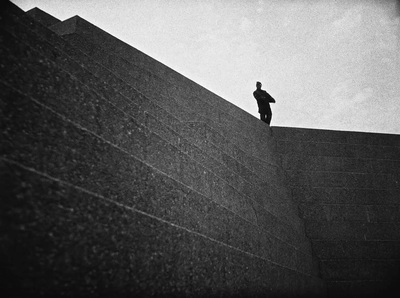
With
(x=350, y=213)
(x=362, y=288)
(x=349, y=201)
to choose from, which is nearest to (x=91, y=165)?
(x=362, y=288)

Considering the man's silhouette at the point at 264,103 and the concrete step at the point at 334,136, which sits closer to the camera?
the concrete step at the point at 334,136

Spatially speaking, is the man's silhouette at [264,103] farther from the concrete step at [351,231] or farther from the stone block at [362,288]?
the stone block at [362,288]

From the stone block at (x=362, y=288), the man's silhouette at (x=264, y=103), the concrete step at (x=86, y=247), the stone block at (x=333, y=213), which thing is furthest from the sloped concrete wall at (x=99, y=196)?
the man's silhouette at (x=264, y=103)

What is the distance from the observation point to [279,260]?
3820 mm

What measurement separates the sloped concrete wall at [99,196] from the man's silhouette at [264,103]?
17.3 ft

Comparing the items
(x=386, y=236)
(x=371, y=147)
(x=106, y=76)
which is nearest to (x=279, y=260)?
(x=106, y=76)

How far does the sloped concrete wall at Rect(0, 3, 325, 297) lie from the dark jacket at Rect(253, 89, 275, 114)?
17.4ft

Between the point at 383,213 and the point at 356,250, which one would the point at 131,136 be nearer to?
the point at 356,250

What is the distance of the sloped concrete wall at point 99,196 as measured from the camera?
1296 mm

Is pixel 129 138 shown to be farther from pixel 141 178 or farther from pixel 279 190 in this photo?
pixel 279 190

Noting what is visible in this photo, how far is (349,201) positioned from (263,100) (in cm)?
399

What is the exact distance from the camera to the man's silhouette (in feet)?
27.3

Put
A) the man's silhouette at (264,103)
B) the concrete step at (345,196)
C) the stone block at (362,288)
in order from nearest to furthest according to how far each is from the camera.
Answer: the stone block at (362,288)
the concrete step at (345,196)
the man's silhouette at (264,103)

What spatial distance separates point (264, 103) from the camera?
27.6 feet
